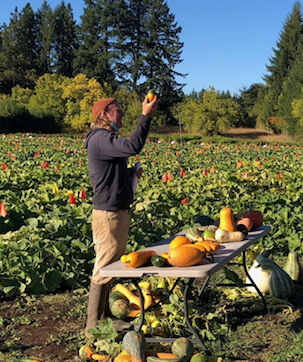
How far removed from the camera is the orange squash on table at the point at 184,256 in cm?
331

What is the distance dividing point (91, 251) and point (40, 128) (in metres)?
51.6

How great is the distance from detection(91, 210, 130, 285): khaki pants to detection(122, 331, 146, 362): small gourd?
0.74m

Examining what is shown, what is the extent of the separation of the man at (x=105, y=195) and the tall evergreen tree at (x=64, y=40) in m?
73.8

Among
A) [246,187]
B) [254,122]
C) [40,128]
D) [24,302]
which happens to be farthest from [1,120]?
[24,302]

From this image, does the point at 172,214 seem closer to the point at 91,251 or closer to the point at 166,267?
the point at 91,251

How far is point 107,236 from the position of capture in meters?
4.00

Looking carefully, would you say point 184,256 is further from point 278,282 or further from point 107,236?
point 278,282

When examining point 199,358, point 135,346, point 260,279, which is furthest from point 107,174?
point 260,279

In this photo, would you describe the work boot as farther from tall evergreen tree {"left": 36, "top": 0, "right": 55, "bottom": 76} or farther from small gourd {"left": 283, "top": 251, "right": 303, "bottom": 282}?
tall evergreen tree {"left": 36, "top": 0, "right": 55, "bottom": 76}

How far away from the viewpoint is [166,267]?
3.39 metres

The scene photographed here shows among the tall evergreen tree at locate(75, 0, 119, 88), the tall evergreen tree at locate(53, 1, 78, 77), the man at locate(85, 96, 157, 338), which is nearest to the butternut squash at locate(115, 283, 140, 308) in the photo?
the man at locate(85, 96, 157, 338)

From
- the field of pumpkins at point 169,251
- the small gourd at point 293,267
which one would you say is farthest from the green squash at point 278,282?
the small gourd at point 293,267

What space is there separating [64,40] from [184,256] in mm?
79617

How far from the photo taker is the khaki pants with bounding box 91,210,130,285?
3.97 m
